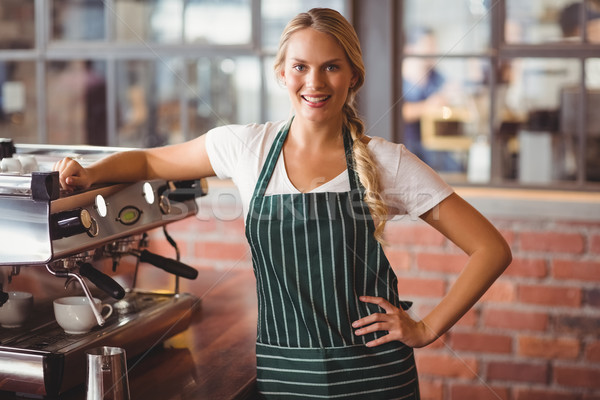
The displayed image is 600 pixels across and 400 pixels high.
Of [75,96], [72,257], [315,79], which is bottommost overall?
[72,257]

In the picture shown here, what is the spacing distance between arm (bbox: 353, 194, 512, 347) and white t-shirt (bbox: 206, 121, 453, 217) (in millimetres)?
40

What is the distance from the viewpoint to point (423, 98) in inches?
111

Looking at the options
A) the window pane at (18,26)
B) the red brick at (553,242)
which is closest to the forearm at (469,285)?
the red brick at (553,242)

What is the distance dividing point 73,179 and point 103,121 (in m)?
1.98

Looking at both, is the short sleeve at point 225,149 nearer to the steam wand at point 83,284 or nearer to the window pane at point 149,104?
the steam wand at point 83,284

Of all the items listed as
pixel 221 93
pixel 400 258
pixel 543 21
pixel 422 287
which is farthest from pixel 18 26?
pixel 543 21

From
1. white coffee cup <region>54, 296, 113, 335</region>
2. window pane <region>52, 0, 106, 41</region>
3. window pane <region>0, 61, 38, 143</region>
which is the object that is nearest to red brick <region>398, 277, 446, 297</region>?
white coffee cup <region>54, 296, 113, 335</region>

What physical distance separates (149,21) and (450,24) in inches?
49.3

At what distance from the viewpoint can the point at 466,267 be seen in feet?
4.99

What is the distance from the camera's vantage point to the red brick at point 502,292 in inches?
98.4

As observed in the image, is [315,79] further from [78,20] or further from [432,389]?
[78,20]

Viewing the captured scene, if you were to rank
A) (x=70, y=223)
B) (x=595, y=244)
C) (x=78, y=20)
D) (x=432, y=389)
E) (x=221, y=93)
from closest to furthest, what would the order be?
(x=70, y=223) → (x=595, y=244) → (x=432, y=389) → (x=221, y=93) → (x=78, y=20)

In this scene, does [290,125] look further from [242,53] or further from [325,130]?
[242,53]

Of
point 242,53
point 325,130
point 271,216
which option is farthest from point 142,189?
point 242,53
